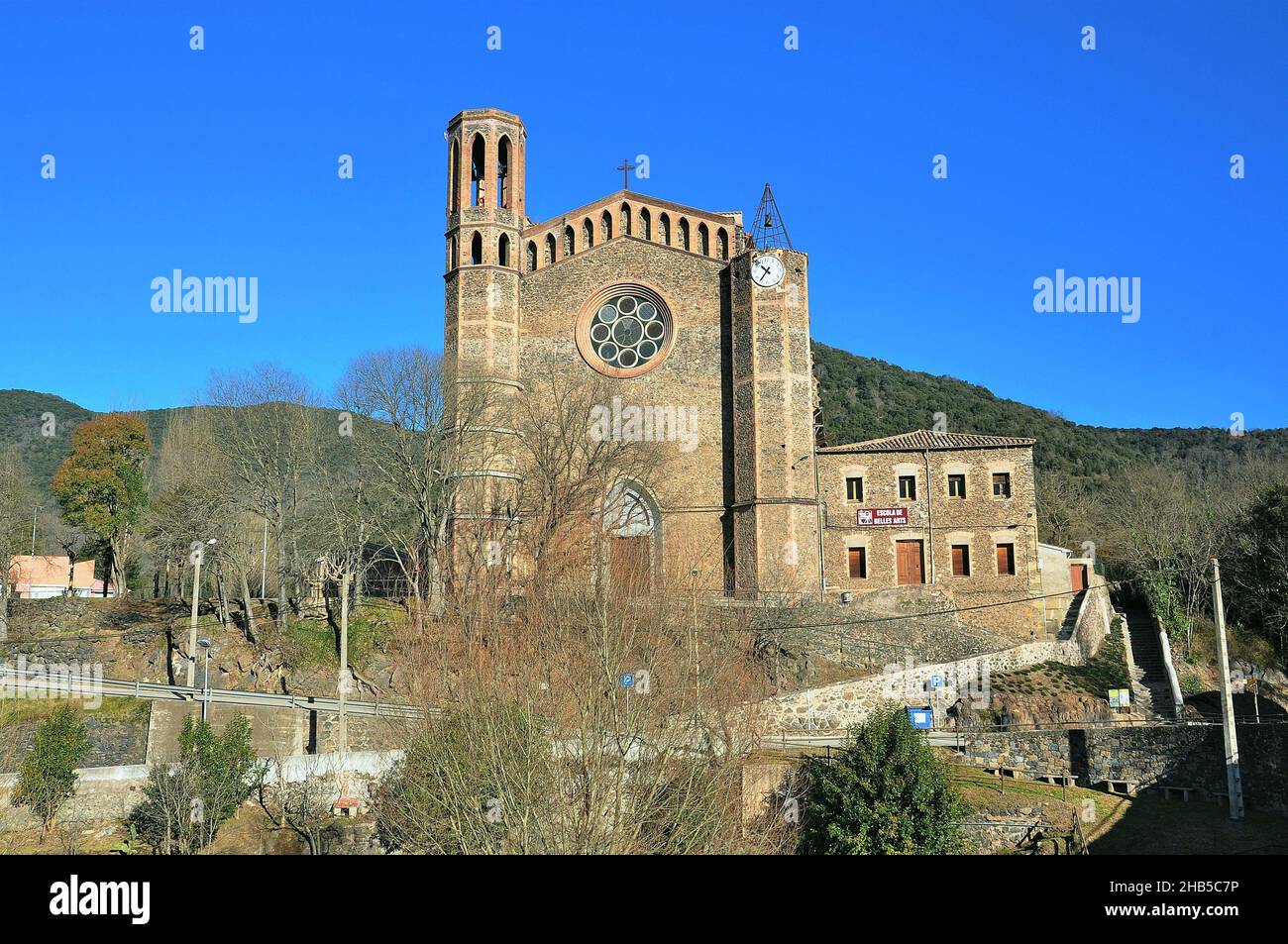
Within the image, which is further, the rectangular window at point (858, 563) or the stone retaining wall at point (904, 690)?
the rectangular window at point (858, 563)

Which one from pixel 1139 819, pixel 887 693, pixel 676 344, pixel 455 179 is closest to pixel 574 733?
pixel 1139 819

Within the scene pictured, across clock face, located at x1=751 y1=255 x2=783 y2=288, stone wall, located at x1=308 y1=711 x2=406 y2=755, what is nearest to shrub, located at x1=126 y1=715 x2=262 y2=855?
stone wall, located at x1=308 y1=711 x2=406 y2=755

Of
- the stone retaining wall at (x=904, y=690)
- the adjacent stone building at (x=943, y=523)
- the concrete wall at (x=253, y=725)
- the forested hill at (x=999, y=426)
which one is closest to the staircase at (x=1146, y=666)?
the stone retaining wall at (x=904, y=690)

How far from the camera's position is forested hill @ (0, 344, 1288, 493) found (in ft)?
274

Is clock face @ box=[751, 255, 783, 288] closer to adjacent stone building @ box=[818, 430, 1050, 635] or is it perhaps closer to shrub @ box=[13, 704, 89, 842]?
adjacent stone building @ box=[818, 430, 1050, 635]

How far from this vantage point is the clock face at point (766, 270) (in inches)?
1516

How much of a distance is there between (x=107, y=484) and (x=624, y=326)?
2241 cm

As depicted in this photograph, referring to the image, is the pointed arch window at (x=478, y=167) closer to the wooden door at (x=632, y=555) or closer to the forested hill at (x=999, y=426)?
the wooden door at (x=632, y=555)

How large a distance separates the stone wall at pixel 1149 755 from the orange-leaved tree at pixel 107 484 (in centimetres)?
3400

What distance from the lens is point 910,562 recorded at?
Result: 3791 cm

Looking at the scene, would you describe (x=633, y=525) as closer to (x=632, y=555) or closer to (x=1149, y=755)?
(x=632, y=555)

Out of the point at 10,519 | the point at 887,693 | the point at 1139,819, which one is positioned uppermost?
the point at 10,519

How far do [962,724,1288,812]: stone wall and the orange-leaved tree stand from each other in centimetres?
3400
